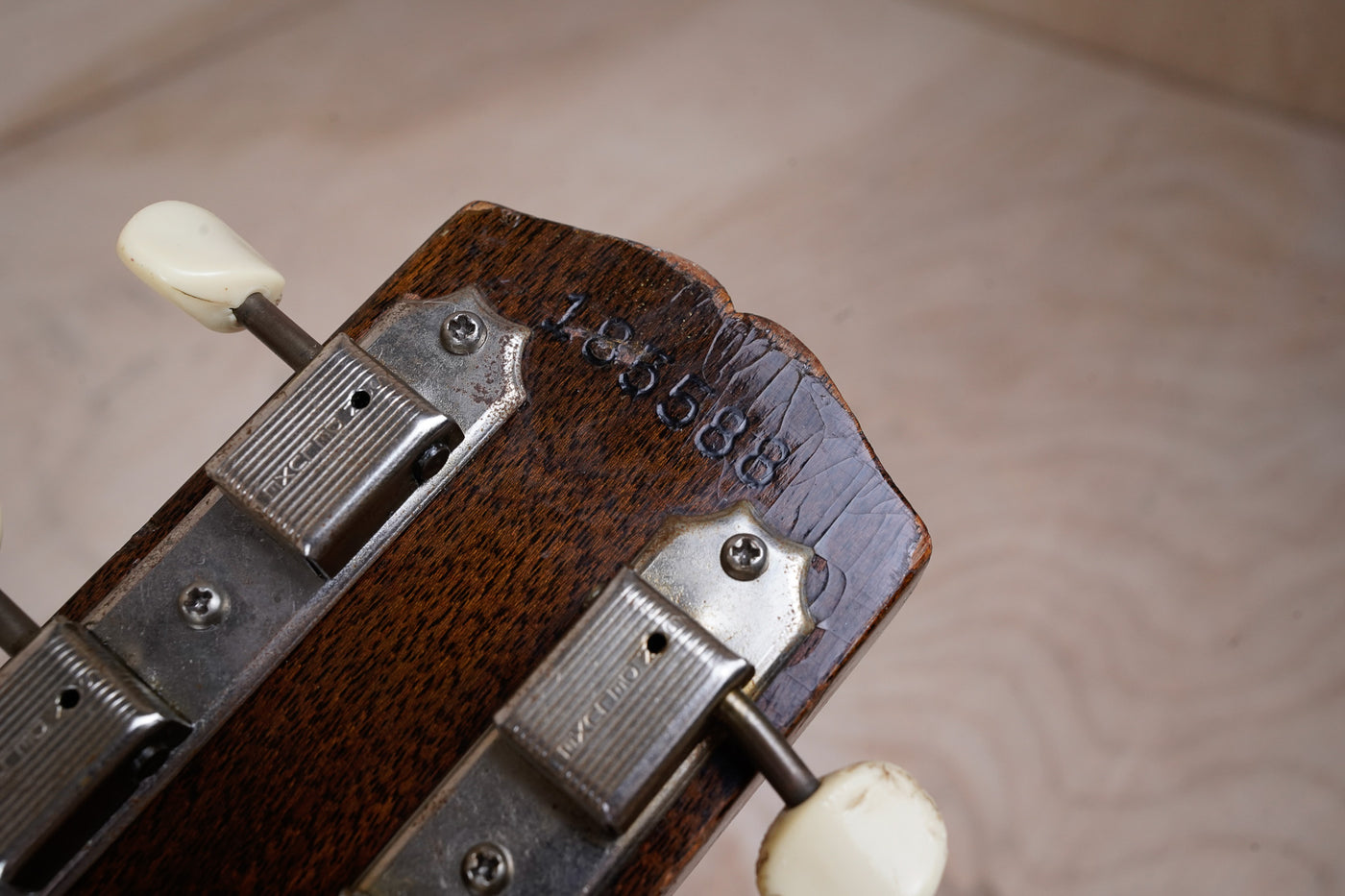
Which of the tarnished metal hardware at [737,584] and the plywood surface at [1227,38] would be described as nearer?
the tarnished metal hardware at [737,584]

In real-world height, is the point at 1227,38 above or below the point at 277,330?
above

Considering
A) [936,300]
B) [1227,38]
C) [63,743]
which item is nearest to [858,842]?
[63,743]

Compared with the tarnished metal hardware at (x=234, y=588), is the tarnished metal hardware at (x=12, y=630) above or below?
below

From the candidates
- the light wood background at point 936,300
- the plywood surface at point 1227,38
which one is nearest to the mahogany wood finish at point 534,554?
the light wood background at point 936,300

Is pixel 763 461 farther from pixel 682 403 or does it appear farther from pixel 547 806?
pixel 547 806

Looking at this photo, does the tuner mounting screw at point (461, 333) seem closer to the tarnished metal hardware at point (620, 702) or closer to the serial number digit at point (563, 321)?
the serial number digit at point (563, 321)

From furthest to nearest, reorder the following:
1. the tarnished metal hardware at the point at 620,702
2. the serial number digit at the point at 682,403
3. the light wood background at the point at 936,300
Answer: the light wood background at the point at 936,300, the serial number digit at the point at 682,403, the tarnished metal hardware at the point at 620,702
